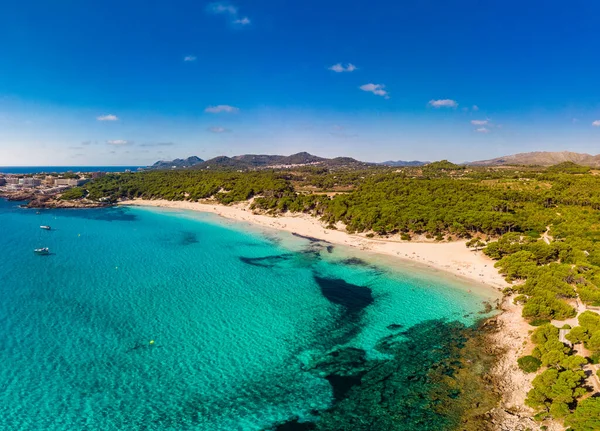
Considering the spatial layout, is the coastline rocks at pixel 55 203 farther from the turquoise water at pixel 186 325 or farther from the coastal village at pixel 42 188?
the turquoise water at pixel 186 325

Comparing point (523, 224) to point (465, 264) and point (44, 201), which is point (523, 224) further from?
point (44, 201)

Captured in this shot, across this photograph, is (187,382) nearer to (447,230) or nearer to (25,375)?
(25,375)

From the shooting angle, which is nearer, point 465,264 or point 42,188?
point 465,264

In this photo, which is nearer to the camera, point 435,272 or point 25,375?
point 25,375

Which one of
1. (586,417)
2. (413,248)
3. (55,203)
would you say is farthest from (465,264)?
(55,203)

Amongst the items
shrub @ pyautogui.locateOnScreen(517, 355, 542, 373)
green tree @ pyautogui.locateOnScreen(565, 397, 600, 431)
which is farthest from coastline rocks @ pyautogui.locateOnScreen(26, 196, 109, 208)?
green tree @ pyautogui.locateOnScreen(565, 397, 600, 431)

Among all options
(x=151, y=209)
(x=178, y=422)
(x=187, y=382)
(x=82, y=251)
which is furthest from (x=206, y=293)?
(x=151, y=209)

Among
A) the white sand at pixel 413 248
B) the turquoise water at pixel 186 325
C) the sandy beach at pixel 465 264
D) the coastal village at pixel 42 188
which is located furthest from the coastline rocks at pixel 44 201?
the white sand at pixel 413 248

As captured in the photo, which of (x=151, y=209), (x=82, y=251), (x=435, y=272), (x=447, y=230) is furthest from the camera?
(x=151, y=209)
